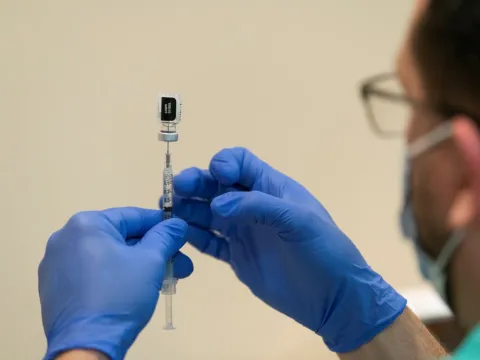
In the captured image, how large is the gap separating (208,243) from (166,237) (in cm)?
19

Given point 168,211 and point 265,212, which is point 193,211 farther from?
point 265,212

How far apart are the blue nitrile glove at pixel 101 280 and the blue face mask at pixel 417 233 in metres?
0.39

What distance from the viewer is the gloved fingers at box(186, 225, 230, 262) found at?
42.4 inches

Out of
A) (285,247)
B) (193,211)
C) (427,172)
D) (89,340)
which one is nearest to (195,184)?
(193,211)

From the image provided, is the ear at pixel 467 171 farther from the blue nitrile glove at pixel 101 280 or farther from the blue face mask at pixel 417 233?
the blue nitrile glove at pixel 101 280

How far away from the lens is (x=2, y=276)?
114cm

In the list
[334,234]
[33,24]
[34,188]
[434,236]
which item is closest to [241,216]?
[334,234]

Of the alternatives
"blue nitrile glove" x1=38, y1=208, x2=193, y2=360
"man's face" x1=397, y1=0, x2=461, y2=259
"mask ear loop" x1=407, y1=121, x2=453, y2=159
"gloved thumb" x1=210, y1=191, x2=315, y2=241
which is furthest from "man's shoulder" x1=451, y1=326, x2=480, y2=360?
"blue nitrile glove" x1=38, y1=208, x2=193, y2=360

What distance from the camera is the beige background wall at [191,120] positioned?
3.70ft

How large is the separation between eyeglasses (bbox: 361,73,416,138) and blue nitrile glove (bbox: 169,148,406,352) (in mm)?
246

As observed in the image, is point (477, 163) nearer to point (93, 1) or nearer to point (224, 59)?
point (224, 59)

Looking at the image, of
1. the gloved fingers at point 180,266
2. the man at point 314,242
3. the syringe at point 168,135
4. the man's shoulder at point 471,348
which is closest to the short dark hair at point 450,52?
the man at point 314,242

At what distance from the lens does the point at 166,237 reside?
92 centimetres

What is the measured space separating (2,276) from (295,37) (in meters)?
0.85
